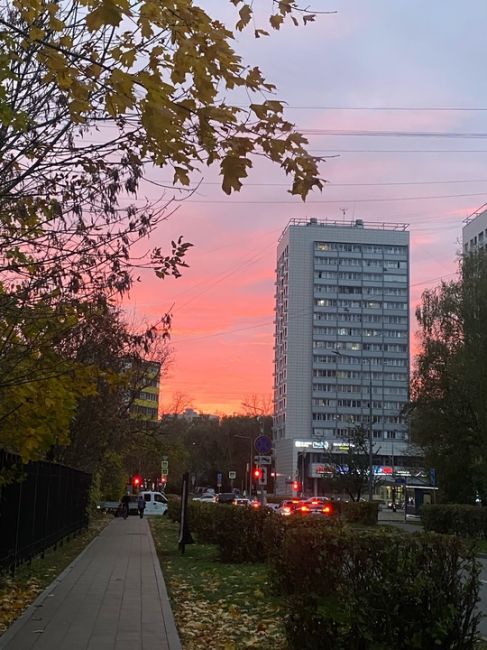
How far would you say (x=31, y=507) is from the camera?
46.2 feet

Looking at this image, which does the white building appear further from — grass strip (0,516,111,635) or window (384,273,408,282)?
grass strip (0,516,111,635)

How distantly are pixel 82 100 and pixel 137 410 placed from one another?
108ft

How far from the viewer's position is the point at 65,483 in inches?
804

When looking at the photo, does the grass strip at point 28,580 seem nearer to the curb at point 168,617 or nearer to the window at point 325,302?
the curb at point 168,617

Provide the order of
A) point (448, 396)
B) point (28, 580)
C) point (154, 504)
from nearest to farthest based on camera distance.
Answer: point (28, 580)
point (448, 396)
point (154, 504)

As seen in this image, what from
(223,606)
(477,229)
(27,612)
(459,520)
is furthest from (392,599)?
(477,229)

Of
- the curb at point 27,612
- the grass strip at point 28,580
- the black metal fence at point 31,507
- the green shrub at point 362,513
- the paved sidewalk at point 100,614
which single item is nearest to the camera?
the paved sidewalk at point 100,614

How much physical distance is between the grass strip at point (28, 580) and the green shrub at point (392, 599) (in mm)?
3902

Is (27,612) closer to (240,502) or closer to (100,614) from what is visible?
(100,614)

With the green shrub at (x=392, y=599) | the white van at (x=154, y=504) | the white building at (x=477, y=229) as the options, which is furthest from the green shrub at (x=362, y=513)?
the white building at (x=477, y=229)

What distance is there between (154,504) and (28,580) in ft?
138

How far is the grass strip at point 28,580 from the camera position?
9511mm

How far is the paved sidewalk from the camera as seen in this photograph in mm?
7633

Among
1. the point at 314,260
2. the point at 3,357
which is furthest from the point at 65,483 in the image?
the point at 314,260
